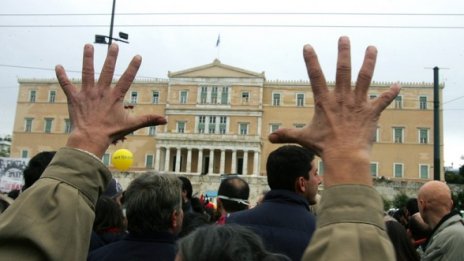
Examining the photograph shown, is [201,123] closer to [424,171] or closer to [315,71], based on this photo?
[424,171]

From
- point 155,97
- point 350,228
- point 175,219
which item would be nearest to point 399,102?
point 155,97

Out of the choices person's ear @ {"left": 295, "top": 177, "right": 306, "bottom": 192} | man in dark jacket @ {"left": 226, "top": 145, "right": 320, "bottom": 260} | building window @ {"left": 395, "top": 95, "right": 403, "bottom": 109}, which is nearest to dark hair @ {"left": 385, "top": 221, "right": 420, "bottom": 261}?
man in dark jacket @ {"left": 226, "top": 145, "right": 320, "bottom": 260}

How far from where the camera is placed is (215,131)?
4788 cm

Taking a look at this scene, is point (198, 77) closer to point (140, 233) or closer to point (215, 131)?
point (215, 131)

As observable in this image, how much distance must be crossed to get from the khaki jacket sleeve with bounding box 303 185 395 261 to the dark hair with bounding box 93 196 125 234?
271 centimetres

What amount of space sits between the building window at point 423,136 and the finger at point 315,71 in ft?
157

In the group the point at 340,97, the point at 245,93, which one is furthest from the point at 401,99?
the point at 340,97

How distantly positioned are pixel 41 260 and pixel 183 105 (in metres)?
47.6

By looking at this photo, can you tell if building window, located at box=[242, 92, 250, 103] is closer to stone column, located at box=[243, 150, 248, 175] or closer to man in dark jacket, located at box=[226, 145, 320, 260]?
stone column, located at box=[243, 150, 248, 175]

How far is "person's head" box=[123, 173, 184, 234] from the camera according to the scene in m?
2.65

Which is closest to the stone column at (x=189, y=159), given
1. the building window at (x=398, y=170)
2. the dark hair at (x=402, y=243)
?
the building window at (x=398, y=170)

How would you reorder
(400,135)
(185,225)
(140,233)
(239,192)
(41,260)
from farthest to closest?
(400,135) → (239,192) → (185,225) → (140,233) → (41,260)

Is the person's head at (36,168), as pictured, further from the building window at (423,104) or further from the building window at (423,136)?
the building window at (423,104)

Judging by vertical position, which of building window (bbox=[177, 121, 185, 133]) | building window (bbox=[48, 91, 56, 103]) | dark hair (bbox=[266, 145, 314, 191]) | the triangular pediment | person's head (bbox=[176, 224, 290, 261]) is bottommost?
person's head (bbox=[176, 224, 290, 261])
